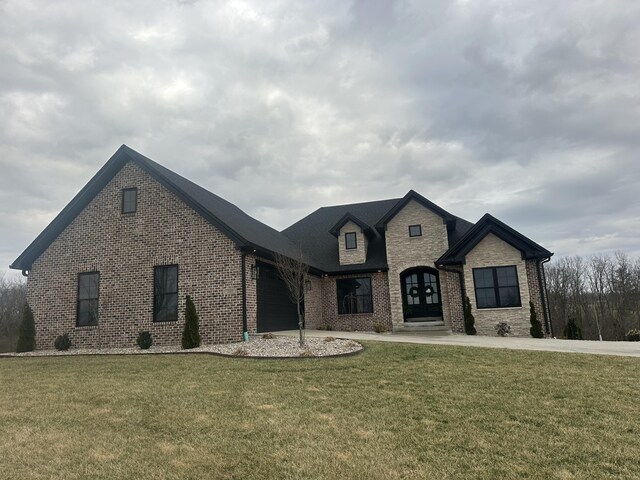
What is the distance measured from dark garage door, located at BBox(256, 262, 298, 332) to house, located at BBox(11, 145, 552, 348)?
1.7 inches

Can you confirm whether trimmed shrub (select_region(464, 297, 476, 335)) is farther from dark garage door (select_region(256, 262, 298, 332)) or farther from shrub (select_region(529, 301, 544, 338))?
dark garage door (select_region(256, 262, 298, 332))

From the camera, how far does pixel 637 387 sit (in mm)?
6801

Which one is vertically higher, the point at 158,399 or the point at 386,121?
the point at 386,121

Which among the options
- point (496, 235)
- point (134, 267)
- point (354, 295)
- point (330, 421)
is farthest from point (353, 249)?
point (330, 421)

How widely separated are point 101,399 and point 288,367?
11.8 ft

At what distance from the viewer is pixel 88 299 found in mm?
14750

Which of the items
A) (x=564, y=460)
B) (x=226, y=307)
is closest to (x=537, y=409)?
(x=564, y=460)

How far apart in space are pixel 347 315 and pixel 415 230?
212 inches

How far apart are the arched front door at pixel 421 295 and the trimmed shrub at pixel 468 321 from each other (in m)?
2.69

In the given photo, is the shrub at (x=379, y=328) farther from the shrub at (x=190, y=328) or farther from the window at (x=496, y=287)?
the shrub at (x=190, y=328)

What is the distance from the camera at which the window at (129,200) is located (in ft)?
49.3

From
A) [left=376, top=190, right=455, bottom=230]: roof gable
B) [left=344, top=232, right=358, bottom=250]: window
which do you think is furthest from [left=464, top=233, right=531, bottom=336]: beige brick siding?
[left=344, top=232, right=358, bottom=250]: window

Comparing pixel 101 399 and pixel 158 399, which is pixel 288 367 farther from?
pixel 101 399

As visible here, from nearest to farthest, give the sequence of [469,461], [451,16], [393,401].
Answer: [469,461] < [393,401] < [451,16]
